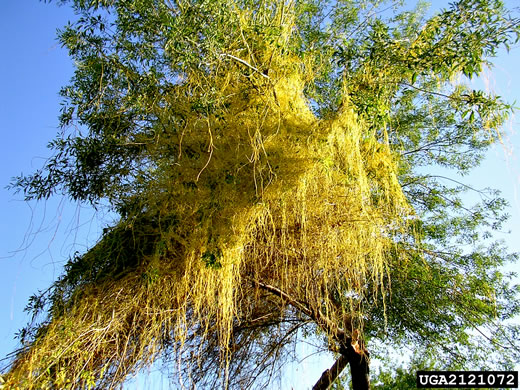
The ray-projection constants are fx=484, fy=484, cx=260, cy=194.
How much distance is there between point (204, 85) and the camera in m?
3.03

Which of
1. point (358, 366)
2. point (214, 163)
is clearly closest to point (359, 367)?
point (358, 366)

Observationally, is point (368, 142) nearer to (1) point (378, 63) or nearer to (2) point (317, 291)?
(1) point (378, 63)

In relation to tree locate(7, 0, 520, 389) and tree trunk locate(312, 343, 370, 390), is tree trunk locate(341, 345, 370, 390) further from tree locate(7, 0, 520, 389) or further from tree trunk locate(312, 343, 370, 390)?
tree locate(7, 0, 520, 389)

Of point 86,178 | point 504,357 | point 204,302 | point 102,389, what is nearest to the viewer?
point 102,389

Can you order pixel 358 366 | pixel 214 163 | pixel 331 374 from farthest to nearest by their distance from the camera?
pixel 331 374
pixel 358 366
pixel 214 163

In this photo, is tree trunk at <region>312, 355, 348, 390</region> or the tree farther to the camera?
tree trunk at <region>312, 355, 348, 390</region>

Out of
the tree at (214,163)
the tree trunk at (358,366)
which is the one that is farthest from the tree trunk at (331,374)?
the tree at (214,163)

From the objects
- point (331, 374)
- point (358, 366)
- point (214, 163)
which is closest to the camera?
point (214, 163)

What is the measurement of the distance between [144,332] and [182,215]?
0.73 meters

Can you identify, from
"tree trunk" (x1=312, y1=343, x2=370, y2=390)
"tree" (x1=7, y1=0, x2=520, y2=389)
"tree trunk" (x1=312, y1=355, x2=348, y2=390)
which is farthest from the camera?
"tree trunk" (x1=312, y1=355, x2=348, y2=390)

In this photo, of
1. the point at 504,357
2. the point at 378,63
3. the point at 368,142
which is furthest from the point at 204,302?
the point at 504,357

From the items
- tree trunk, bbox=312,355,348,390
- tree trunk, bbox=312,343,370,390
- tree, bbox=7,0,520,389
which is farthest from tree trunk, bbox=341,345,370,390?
tree, bbox=7,0,520,389

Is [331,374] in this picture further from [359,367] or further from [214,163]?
[214,163]

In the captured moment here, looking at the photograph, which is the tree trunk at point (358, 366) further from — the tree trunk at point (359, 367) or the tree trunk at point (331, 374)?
the tree trunk at point (331, 374)
